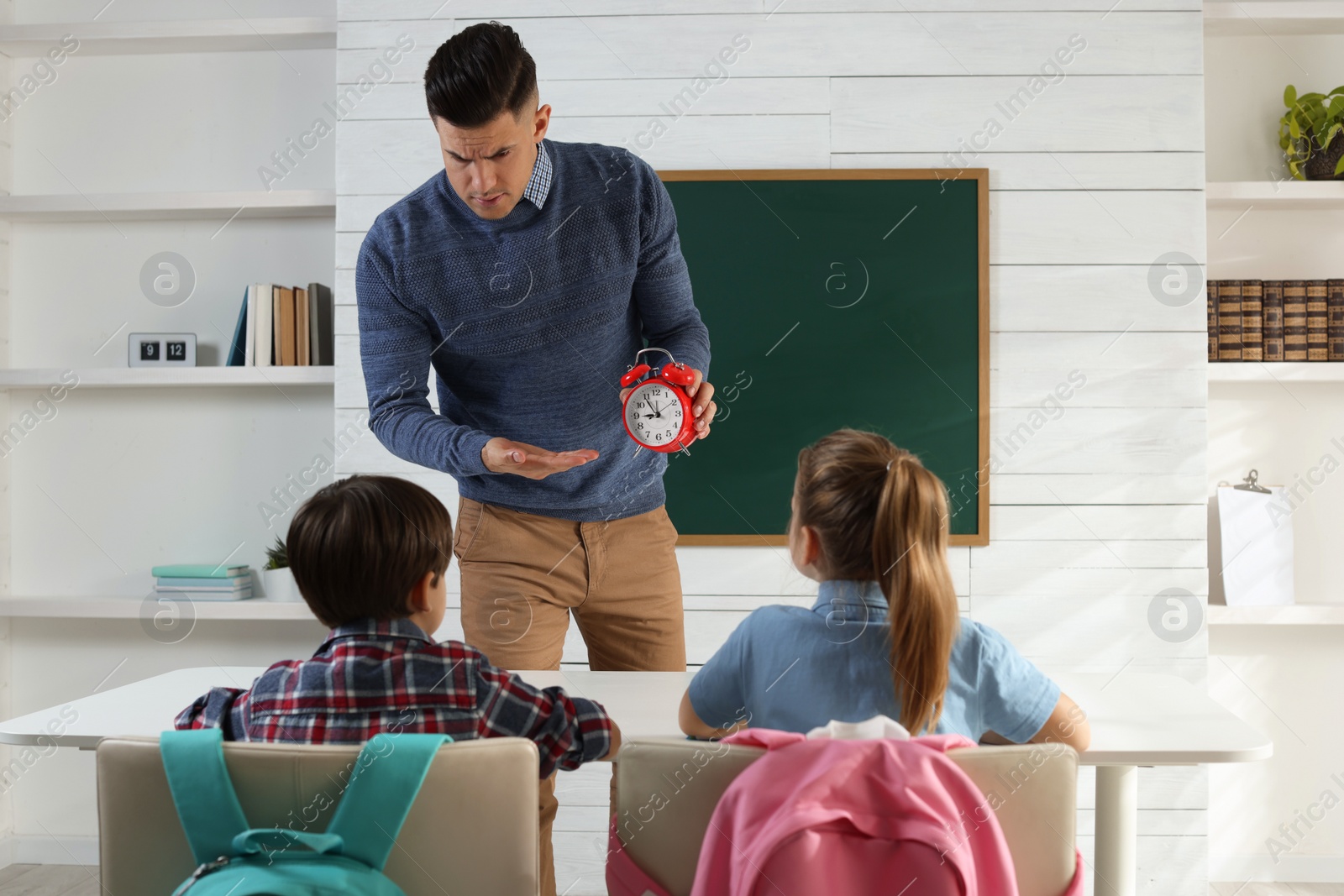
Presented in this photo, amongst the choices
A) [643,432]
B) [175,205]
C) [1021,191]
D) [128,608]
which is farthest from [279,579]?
[1021,191]

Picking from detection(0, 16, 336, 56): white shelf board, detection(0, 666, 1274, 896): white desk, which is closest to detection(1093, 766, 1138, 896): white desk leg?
detection(0, 666, 1274, 896): white desk

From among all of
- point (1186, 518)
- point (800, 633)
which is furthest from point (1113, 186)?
point (800, 633)

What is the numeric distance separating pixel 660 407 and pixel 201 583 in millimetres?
1887

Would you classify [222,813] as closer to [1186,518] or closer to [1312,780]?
[1186,518]

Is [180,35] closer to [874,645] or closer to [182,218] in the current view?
[182,218]

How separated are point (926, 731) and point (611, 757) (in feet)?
1.33

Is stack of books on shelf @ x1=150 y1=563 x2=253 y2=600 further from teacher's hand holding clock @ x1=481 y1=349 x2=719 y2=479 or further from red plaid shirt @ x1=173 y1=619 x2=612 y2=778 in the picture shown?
red plaid shirt @ x1=173 y1=619 x2=612 y2=778

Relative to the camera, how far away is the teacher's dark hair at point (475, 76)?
169 centimetres

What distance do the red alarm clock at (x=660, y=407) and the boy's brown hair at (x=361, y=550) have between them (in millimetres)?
578

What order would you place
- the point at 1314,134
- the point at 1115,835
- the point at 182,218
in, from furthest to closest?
the point at 182,218 → the point at 1314,134 → the point at 1115,835

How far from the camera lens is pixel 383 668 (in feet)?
3.87

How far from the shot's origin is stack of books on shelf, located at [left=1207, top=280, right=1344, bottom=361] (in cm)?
282

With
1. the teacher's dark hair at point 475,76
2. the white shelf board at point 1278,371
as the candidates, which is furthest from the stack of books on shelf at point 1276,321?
the teacher's dark hair at point 475,76

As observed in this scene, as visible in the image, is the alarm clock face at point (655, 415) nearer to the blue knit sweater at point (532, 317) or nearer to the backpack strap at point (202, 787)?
the blue knit sweater at point (532, 317)
